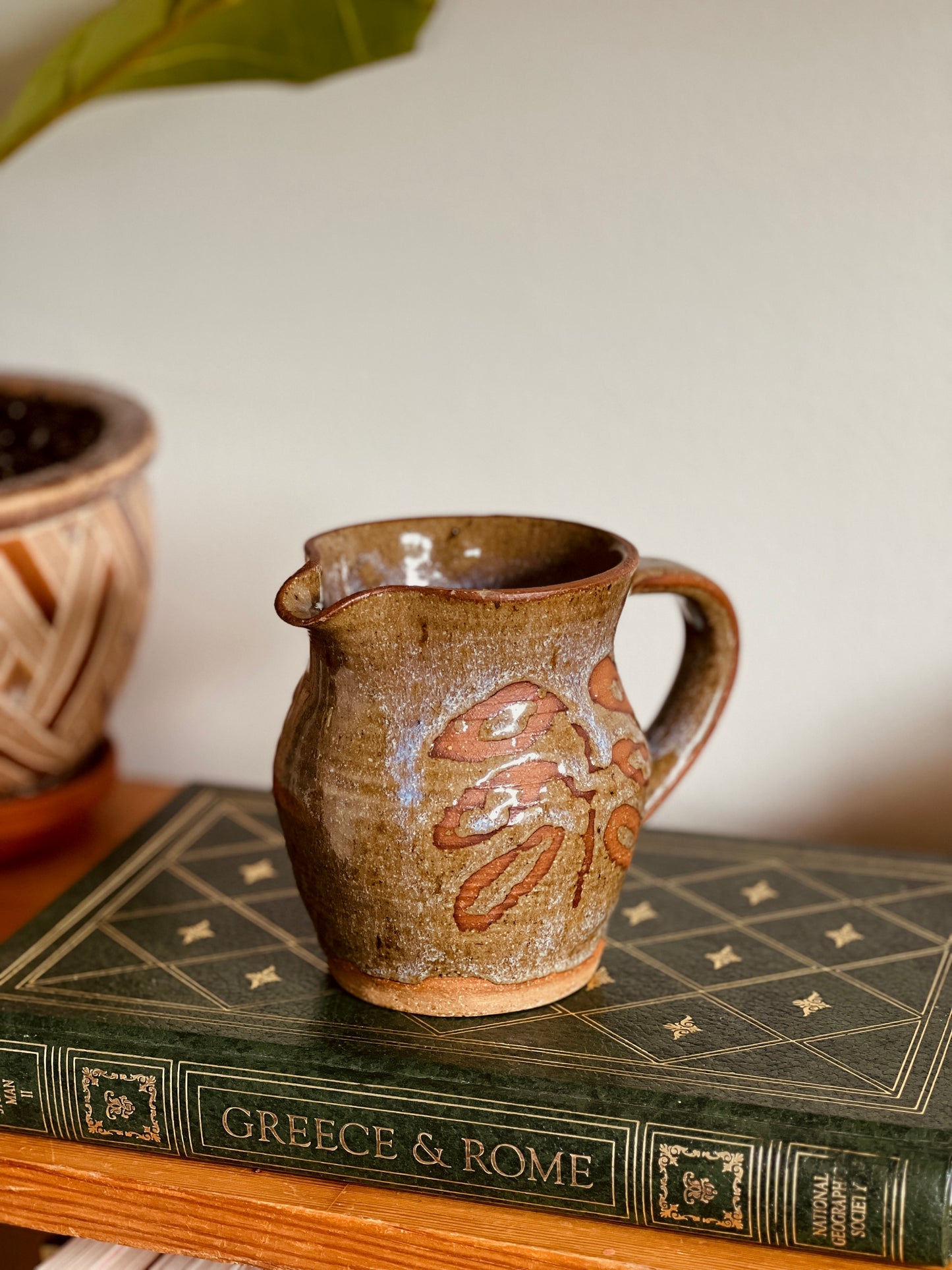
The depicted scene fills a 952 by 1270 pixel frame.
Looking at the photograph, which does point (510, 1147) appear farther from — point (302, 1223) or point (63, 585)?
point (63, 585)

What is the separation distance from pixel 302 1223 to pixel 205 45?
1.95 ft

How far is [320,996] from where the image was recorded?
0.56 metres

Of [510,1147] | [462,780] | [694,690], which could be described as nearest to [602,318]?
[694,690]

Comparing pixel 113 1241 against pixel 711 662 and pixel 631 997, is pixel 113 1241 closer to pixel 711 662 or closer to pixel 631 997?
pixel 631 997

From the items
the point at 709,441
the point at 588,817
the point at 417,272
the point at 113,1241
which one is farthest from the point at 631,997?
the point at 417,272

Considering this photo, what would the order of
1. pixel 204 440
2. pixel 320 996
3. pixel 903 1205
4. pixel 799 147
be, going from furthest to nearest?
pixel 204 440 < pixel 799 147 < pixel 320 996 < pixel 903 1205

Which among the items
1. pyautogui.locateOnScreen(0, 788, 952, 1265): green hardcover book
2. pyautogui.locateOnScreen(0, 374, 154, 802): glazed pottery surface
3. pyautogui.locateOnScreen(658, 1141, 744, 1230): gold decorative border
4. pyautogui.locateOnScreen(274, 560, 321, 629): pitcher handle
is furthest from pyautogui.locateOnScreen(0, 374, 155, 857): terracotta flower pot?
pyautogui.locateOnScreen(658, 1141, 744, 1230): gold decorative border

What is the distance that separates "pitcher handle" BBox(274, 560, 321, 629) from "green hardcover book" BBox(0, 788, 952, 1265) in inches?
6.9

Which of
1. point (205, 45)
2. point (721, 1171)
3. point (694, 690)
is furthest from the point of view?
point (205, 45)

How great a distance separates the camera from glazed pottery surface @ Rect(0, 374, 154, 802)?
671 millimetres

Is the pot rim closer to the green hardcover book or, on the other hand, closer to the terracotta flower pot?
the terracotta flower pot

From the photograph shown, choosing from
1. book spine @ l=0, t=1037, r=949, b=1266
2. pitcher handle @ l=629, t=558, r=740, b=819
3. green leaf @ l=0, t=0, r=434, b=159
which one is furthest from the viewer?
green leaf @ l=0, t=0, r=434, b=159

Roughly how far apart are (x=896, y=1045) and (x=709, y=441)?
0.37 meters

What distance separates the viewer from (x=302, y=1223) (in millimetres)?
489
